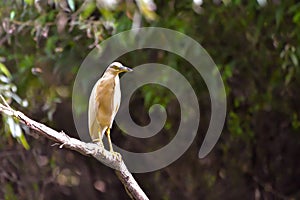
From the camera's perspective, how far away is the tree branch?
2.92ft

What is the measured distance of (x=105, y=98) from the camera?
0.90 m

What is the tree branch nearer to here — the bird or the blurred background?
the bird

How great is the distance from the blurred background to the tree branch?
2.01ft

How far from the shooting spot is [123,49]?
1843 millimetres

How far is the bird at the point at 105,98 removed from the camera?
2.91 ft

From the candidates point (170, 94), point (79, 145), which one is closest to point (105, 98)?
point (79, 145)

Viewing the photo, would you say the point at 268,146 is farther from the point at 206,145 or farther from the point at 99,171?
the point at 99,171

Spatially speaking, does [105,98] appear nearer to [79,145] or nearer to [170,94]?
[79,145]

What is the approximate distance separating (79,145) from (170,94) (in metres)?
1.06

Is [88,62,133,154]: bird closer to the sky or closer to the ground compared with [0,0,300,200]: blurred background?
closer to the sky

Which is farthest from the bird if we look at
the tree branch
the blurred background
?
the blurred background

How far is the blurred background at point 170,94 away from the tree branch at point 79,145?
2.01 ft

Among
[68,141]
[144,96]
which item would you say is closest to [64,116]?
[144,96]

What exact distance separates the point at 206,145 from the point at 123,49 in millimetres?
578
